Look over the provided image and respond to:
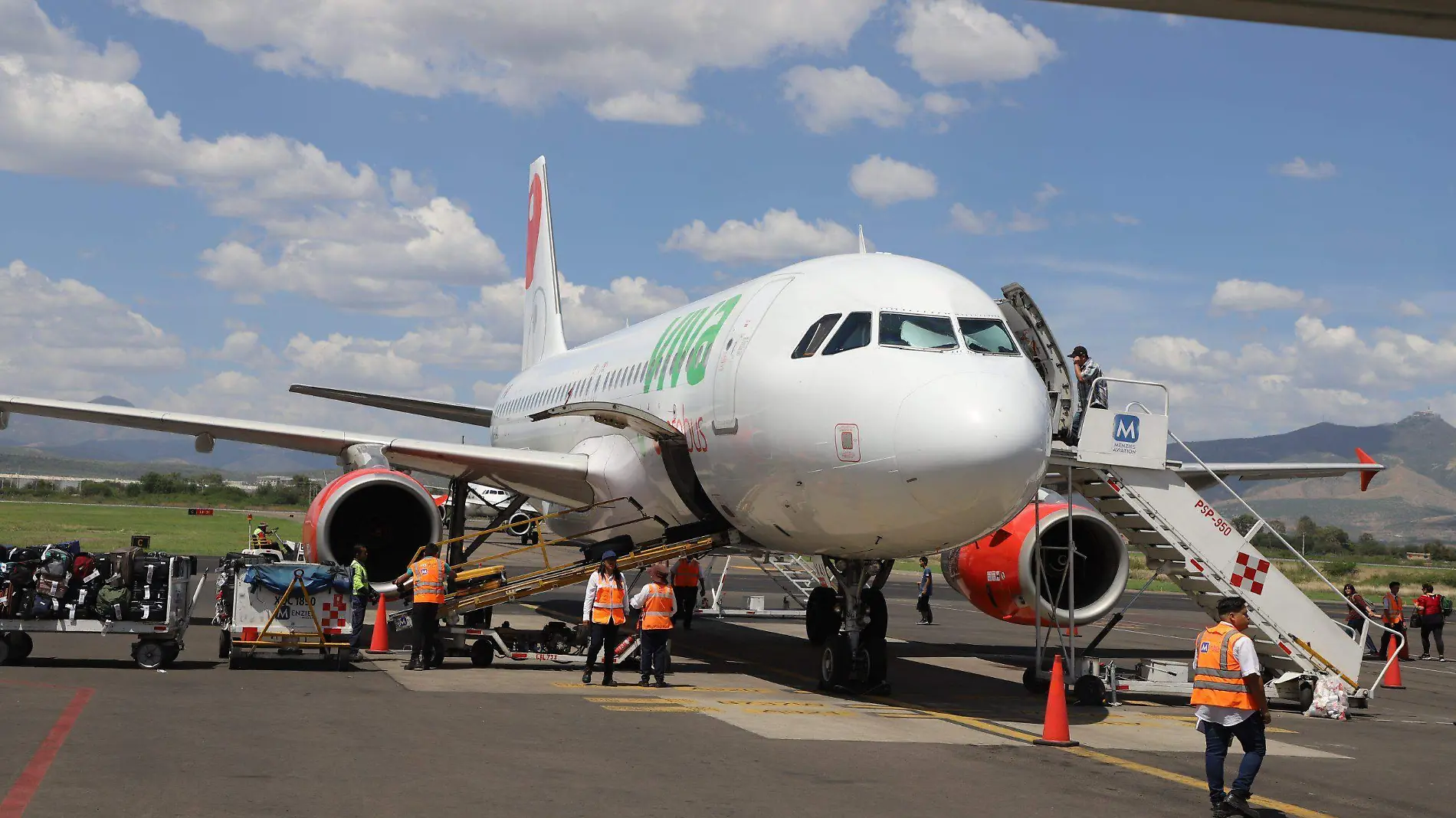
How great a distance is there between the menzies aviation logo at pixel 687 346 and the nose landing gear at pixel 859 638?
2565 mm

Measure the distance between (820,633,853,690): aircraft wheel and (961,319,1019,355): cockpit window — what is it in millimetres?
3607

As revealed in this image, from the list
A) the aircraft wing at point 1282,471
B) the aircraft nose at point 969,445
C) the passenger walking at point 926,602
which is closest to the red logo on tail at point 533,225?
the passenger walking at point 926,602

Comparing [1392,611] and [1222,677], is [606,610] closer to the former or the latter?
[1222,677]

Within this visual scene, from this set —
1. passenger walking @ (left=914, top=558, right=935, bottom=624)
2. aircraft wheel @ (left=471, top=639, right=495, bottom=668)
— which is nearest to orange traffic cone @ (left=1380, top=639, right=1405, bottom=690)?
passenger walking @ (left=914, top=558, right=935, bottom=624)

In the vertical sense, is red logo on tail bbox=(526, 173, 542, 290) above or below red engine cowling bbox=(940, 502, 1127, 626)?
above

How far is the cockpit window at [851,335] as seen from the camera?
41.3 ft

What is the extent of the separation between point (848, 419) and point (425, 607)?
19.7 ft

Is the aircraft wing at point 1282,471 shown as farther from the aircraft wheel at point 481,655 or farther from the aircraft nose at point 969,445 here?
the aircraft wheel at point 481,655

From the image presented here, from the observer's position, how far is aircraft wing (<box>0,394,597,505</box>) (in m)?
18.1

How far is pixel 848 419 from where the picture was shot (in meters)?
12.0

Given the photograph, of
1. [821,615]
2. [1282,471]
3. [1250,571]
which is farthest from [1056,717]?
[1282,471]

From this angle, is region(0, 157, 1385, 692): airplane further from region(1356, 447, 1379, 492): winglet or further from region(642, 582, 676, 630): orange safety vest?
region(1356, 447, 1379, 492): winglet

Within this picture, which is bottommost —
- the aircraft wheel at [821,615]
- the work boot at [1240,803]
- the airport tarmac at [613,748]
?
the airport tarmac at [613,748]

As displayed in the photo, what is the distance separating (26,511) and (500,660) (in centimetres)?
6711
